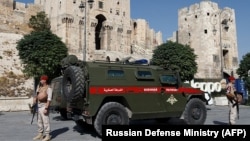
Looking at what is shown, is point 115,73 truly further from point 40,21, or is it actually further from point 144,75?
point 40,21

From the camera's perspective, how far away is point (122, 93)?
33.1ft

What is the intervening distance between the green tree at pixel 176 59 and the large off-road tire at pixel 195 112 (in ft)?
52.8

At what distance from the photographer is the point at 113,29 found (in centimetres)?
4688

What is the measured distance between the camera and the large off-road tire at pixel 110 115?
9505 mm

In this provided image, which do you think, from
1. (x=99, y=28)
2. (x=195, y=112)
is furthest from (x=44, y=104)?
(x=99, y=28)

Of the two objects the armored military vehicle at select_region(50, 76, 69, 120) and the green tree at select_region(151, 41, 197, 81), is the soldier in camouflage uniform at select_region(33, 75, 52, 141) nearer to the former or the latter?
the armored military vehicle at select_region(50, 76, 69, 120)

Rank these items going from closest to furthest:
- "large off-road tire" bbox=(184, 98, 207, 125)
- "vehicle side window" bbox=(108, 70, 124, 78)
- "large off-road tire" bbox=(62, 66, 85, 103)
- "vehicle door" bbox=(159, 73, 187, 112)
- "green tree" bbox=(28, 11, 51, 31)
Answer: "large off-road tire" bbox=(62, 66, 85, 103), "vehicle side window" bbox=(108, 70, 124, 78), "vehicle door" bbox=(159, 73, 187, 112), "large off-road tire" bbox=(184, 98, 207, 125), "green tree" bbox=(28, 11, 51, 31)

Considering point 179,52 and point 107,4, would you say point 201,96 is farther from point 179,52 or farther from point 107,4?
point 107,4

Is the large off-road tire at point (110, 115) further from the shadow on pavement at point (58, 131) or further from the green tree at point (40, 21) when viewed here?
the green tree at point (40, 21)

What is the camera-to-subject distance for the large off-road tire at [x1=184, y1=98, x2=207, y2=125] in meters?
11.7

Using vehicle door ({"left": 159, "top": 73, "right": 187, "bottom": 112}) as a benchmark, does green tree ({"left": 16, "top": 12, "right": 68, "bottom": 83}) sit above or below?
above

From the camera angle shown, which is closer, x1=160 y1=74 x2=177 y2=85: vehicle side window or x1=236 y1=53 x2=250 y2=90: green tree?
x1=160 y1=74 x2=177 y2=85: vehicle side window

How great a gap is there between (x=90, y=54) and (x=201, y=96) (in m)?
31.4

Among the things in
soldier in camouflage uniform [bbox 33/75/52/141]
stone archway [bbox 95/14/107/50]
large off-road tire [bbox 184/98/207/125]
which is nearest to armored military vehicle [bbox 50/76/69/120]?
soldier in camouflage uniform [bbox 33/75/52/141]
